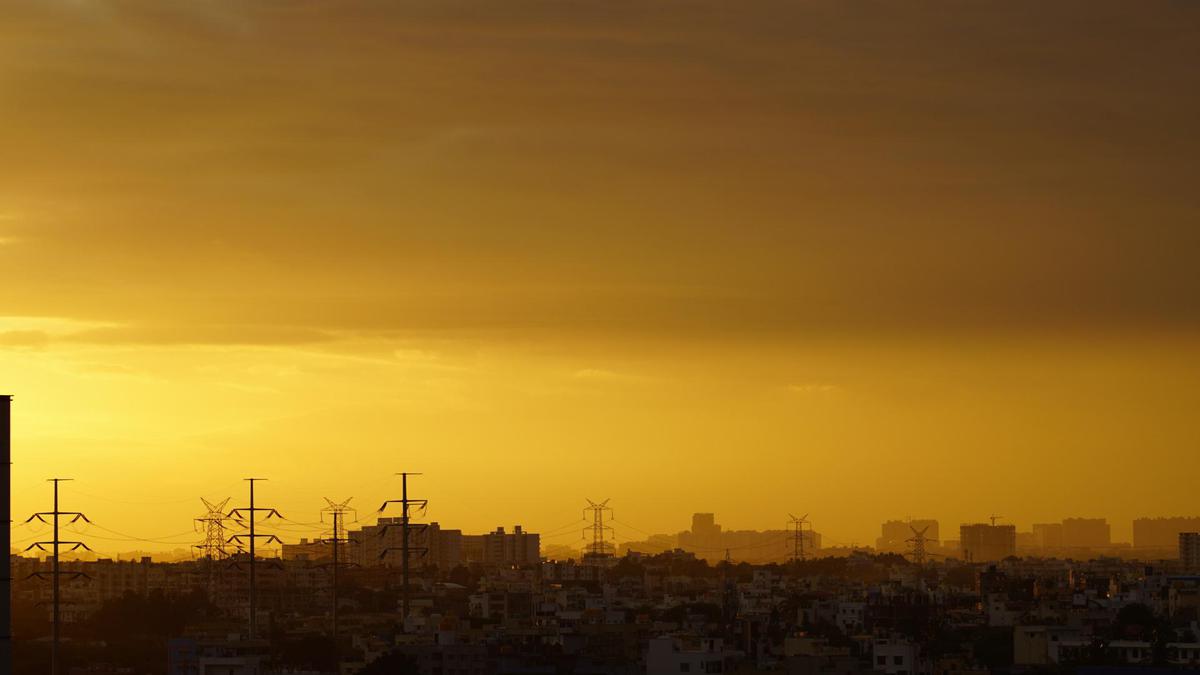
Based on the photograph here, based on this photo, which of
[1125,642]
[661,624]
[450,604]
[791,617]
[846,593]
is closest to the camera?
[1125,642]

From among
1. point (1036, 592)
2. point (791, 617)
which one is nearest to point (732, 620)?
point (791, 617)

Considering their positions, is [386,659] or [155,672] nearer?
[386,659]

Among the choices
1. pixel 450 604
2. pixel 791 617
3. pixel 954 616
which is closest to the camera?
pixel 954 616

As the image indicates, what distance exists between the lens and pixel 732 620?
142750 millimetres

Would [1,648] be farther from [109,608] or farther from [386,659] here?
[109,608]

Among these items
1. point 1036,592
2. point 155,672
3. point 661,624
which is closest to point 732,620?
point 661,624

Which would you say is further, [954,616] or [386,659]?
[954,616]

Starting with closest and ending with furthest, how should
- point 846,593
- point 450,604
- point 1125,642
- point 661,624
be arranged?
1. point 1125,642
2. point 661,624
3. point 450,604
4. point 846,593

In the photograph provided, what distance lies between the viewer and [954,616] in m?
139

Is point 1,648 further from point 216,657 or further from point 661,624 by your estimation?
point 661,624

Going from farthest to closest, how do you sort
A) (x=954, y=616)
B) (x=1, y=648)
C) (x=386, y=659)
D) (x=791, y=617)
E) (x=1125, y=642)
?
(x=791, y=617), (x=954, y=616), (x=1125, y=642), (x=386, y=659), (x=1, y=648)

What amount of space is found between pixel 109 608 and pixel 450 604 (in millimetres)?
26462

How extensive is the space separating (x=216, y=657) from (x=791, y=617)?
198 feet

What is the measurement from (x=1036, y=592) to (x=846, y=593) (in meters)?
18.6
